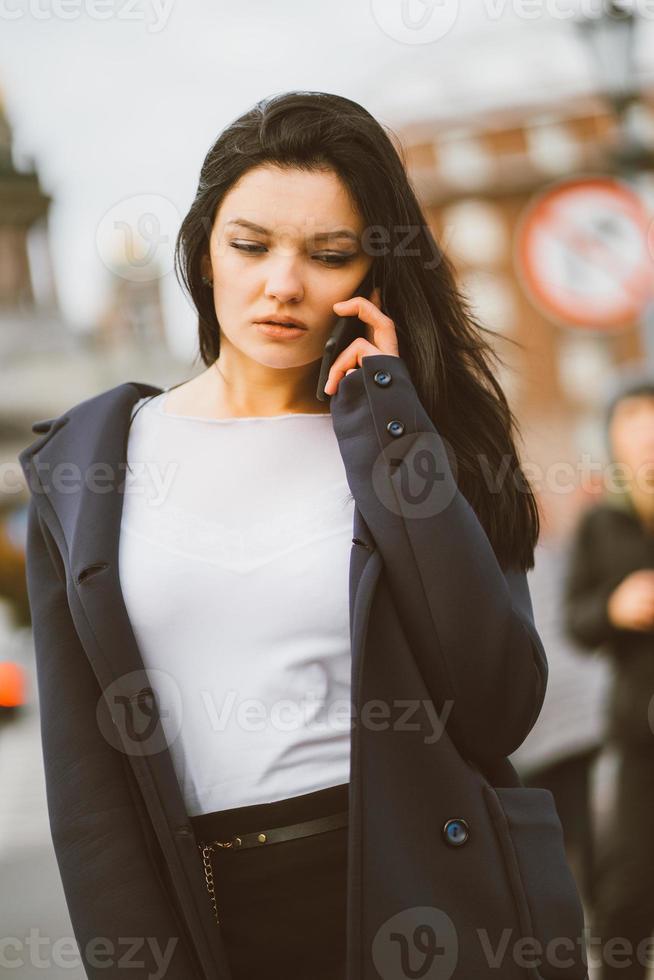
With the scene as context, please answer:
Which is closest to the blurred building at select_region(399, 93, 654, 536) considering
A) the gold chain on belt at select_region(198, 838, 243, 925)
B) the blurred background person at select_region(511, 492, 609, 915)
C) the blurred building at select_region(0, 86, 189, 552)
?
the blurred building at select_region(0, 86, 189, 552)

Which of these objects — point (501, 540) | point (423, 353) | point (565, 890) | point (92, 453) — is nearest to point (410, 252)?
point (423, 353)

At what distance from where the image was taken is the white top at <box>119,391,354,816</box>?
1.83 m

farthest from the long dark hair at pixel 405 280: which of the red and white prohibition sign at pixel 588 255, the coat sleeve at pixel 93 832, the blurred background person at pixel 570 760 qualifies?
the red and white prohibition sign at pixel 588 255

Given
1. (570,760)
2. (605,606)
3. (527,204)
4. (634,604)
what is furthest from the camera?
(527,204)

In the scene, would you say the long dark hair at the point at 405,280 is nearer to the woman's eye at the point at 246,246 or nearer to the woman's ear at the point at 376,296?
the woman's ear at the point at 376,296

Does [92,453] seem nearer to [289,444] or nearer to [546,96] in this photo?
[289,444]

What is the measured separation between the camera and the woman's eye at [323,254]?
1907mm

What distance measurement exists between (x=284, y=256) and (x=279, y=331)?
0.13 m

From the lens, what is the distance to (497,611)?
5.90 ft

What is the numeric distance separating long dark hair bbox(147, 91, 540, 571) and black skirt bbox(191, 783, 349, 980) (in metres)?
0.56

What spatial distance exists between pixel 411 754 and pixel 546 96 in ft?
52.6

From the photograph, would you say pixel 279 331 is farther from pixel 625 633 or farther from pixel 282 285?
pixel 625 633

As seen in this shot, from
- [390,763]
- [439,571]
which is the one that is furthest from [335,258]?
[390,763]

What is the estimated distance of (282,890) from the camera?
72.0 inches
